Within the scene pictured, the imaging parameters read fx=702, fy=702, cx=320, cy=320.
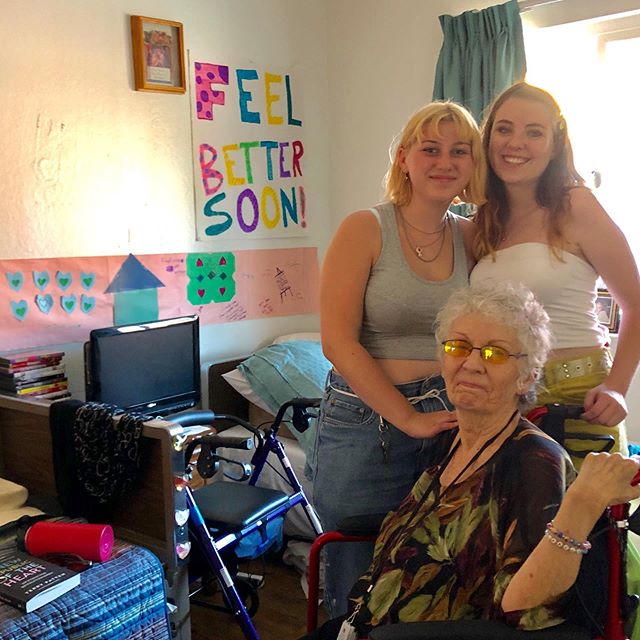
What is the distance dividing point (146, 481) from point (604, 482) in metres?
1.17

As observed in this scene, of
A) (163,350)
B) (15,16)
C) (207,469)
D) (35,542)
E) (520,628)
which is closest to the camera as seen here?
(520,628)

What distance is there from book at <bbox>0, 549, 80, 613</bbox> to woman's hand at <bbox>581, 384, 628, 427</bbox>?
1.17 meters

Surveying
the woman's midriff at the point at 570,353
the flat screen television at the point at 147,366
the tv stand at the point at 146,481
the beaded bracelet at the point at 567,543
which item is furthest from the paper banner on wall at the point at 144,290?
the beaded bracelet at the point at 567,543

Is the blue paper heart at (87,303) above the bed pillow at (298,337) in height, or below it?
above

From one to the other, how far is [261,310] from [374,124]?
1026 mm

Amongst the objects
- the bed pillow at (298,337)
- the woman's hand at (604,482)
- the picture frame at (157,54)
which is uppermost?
the picture frame at (157,54)

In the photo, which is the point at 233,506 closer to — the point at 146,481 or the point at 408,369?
the point at 146,481

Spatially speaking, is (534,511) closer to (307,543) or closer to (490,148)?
(490,148)

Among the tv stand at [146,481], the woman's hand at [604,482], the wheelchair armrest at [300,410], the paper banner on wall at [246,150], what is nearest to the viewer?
the woman's hand at [604,482]

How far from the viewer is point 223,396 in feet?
9.86

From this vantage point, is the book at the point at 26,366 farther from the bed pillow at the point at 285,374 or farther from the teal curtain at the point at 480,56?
the teal curtain at the point at 480,56

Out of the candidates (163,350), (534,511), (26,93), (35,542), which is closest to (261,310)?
(163,350)

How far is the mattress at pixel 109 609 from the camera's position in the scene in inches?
57.3

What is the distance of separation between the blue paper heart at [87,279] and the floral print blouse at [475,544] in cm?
159
